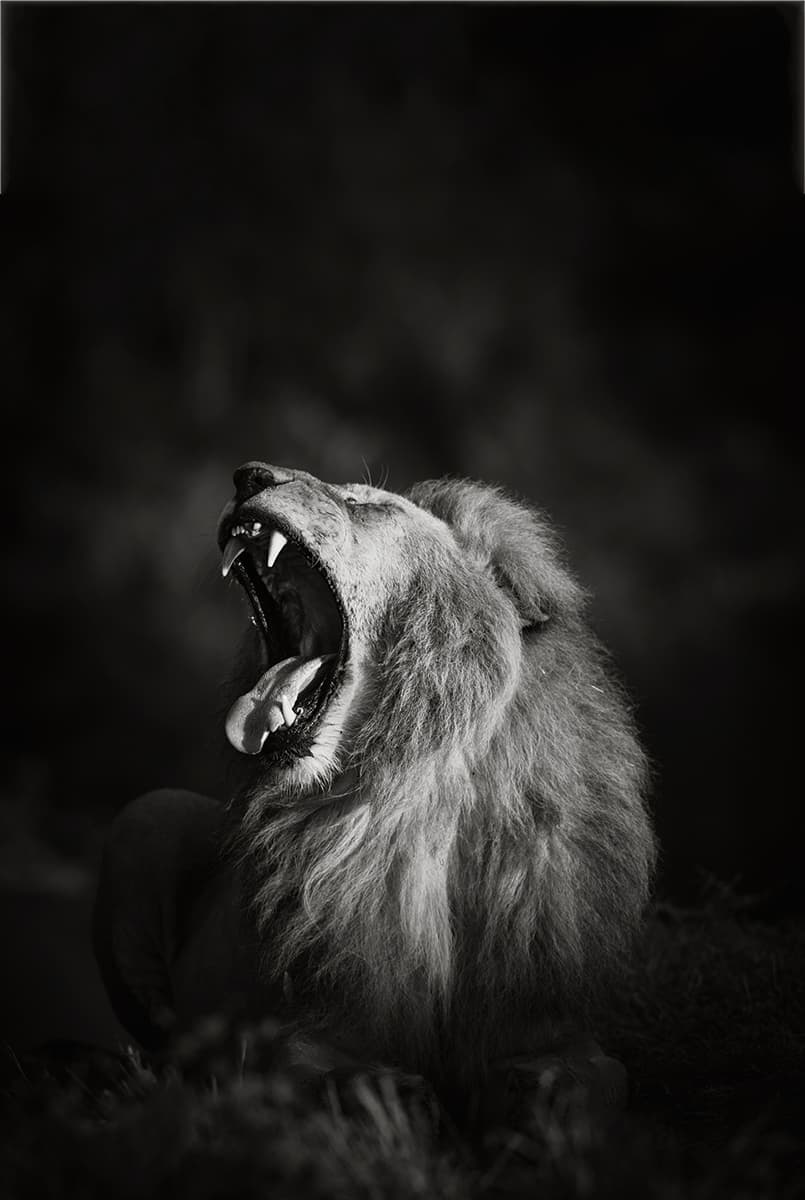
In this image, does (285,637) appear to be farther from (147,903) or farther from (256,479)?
(147,903)

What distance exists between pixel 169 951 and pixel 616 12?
5.07 m

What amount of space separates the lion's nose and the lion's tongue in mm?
404

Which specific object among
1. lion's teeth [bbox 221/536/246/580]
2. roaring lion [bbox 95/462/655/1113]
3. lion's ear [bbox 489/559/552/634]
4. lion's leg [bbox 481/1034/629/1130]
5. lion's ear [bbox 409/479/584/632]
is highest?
lion's ear [bbox 409/479/584/632]

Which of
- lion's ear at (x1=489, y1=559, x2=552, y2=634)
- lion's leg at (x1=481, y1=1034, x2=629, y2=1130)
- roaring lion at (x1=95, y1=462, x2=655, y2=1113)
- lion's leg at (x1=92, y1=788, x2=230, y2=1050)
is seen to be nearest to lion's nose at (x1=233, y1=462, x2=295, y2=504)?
roaring lion at (x1=95, y1=462, x2=655, y2=1113)

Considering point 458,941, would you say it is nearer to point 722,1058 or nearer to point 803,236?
point 722,1058

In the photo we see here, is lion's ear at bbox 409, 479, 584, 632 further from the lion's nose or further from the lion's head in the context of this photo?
the lion's nose

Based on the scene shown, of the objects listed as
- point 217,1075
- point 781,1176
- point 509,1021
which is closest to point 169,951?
point 217,1075

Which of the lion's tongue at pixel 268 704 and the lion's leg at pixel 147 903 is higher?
the lion's tongue at pixel 268 704

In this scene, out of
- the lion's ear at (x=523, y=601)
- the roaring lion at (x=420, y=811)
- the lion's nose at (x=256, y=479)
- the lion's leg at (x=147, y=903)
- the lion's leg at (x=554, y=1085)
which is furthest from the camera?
the lion's leg at (x=147, y=903)

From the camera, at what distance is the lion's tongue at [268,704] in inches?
113

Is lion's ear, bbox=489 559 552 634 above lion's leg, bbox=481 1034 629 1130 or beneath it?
above

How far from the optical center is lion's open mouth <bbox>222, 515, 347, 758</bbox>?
2.83 meters

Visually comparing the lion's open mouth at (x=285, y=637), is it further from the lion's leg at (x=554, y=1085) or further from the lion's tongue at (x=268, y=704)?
the lion's leg at (x=554, y=1085)

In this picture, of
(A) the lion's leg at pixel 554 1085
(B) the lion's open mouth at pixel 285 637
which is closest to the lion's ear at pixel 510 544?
(B) the lion's open mouth at pixel 285 637
